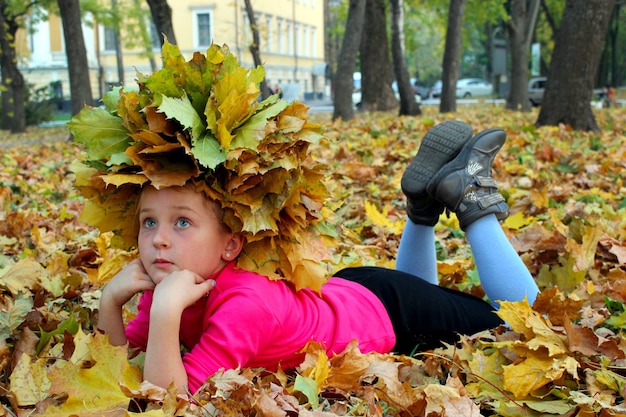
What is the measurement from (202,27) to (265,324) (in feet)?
165

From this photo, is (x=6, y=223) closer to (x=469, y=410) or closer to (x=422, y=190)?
(x=422, y=190)

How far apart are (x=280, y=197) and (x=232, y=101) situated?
11.8 inches

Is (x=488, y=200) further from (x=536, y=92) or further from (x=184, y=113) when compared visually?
(x=536, y=92)

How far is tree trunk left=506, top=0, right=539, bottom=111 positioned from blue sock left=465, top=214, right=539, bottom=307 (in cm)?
1982

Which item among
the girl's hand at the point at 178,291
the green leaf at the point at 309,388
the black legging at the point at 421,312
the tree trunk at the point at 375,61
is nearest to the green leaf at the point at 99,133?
the girl's hand at the point at 178,291

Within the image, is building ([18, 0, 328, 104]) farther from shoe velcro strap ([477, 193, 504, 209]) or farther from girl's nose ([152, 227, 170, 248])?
girl's nose ([152, 227, 170, 248])

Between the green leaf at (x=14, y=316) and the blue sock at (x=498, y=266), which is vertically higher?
the blue sock at (x=498, y=266)

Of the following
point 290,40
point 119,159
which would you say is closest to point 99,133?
point 119,159

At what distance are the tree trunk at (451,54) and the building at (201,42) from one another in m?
19.1

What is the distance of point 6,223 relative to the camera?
4.49 m

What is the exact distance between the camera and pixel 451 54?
17156mm

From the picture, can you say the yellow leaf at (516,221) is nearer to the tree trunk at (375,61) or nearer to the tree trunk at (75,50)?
the tree trunk at (75,50)

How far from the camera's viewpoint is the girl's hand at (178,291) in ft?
6.49

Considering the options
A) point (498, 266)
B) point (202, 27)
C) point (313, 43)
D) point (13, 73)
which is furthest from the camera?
point (313, 43)
